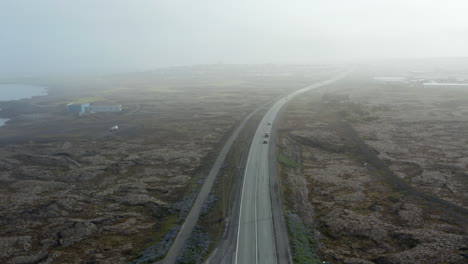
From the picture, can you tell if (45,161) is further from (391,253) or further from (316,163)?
(391,253)

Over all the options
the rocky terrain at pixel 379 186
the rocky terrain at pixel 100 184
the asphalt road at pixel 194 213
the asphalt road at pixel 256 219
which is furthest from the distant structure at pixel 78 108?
the asphalt road at pixel 256 219

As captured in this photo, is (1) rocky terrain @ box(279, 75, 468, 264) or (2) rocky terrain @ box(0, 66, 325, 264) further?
(2) rocky terrain @ box(0, 66, 325, 264)

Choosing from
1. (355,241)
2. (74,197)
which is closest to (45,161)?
(74,197)

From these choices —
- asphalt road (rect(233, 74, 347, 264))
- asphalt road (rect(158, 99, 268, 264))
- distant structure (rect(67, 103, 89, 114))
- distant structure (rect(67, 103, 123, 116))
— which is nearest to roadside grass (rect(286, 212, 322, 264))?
asphalt road (rect(233, 74, 347, 264))

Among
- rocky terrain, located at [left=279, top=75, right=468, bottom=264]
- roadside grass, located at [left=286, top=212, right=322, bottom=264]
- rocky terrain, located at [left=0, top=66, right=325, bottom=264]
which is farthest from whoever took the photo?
rocky terrain, located at [left=0, top=66, right=325, bottom=264]

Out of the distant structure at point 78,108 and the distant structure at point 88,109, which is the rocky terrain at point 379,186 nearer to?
the distant structure at point 88,109

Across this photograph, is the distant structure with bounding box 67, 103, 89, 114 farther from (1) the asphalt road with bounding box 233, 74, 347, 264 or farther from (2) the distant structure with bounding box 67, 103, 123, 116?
(1) the asphalt road with bounding box 233, 74, 347, 264
